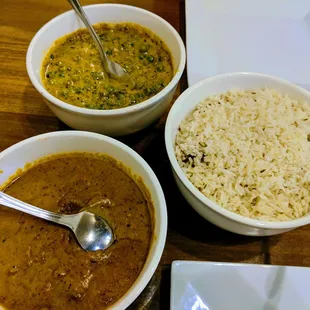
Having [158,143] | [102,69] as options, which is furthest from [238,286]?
[102,69]

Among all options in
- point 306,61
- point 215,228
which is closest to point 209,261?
point 215,228

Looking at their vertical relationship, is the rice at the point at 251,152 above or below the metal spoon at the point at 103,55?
below

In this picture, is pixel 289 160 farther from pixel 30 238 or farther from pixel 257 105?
pixel 30 238

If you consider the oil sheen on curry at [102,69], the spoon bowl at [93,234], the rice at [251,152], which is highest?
the oil sheen on curry at [102,69]

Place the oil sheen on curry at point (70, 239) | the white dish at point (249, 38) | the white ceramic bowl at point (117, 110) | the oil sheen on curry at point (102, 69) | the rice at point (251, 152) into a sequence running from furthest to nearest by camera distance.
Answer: the white dish at point (249, 38), the oil sheen on curry at point (102, 69), the white ceramic bowl at point (117, 110), the rice at point (251, 152), the oil sheen on curry at point (70, 239)

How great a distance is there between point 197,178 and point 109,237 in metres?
0.35

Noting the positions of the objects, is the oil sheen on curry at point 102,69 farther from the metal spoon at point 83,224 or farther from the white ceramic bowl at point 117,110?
the metal spoon at point 83,224

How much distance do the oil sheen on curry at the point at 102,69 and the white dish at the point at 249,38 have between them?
21cm

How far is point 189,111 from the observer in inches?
58.9

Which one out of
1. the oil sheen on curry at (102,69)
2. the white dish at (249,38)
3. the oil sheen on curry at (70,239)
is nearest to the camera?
the oil sheen on curry at (70,239)

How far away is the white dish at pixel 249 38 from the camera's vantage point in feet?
5.89

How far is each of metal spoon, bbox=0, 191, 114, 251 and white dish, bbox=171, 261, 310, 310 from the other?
24cm

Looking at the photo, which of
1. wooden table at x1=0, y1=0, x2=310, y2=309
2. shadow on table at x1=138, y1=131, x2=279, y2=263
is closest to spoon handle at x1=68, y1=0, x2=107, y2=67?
wooden table at x1=0, y1=0, x2=310, y2=309

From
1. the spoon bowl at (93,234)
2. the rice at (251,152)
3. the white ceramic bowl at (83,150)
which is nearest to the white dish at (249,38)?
the rice at (251,152)
